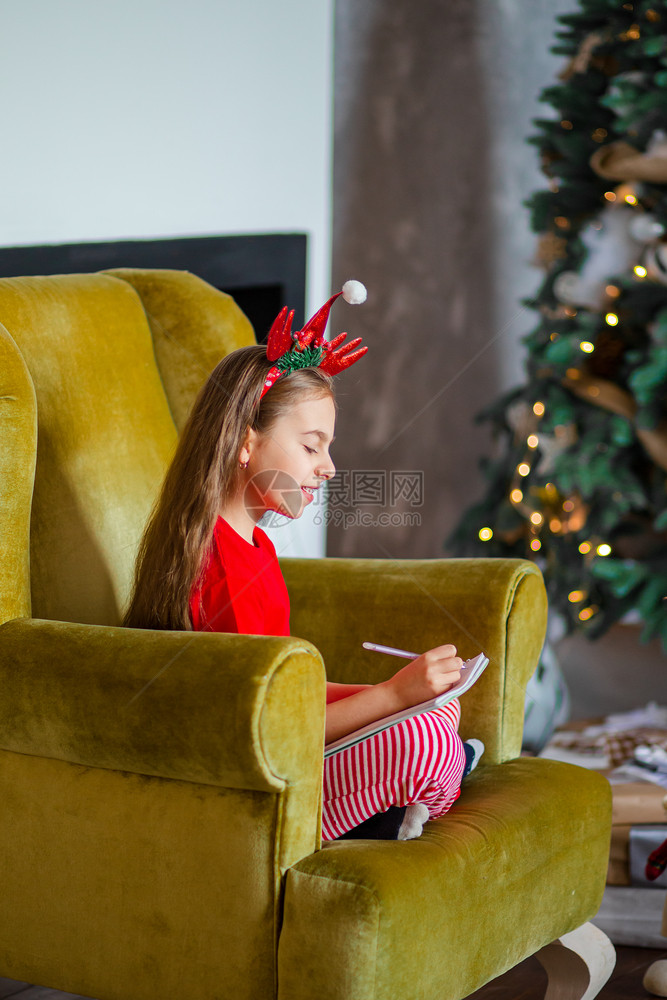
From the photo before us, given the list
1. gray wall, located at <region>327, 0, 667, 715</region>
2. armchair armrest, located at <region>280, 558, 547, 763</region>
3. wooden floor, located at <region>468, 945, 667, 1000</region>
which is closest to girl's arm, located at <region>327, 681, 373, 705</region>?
armchair armrest, located at <region>280, 558, 547, 763</region>

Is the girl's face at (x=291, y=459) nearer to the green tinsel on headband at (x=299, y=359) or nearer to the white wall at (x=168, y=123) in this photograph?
the green tinsel on headband at (x=299, y=359)

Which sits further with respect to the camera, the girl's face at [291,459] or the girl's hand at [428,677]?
the girl's face at [291,459]

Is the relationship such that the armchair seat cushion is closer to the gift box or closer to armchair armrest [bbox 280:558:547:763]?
armchair armrest [bbox 280:558:547:763]

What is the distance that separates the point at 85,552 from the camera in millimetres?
1309

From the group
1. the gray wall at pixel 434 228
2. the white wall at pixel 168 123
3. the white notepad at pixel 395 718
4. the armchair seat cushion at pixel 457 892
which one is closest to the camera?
the armchair seat cushion at pixel 457 892

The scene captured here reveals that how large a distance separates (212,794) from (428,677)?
24 cm

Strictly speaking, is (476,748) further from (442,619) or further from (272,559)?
(272,559)

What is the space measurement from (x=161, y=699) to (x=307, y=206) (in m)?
1.99

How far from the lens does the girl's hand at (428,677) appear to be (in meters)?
1.03

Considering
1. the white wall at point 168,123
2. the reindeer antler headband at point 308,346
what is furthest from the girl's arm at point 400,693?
the white wall at point 168,123

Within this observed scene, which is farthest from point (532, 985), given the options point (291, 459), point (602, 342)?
point (602, 342)

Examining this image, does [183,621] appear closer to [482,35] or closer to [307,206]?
[307,206]

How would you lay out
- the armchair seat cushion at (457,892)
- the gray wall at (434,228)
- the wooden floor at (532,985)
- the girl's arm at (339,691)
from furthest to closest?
the gray wall at (434,228)
the wooden floor at (532,985)
the girl's arm at (339,691)
the armchair seat cushion at (457,892)

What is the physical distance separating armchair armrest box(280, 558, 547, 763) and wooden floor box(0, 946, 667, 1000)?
39 centimetres
